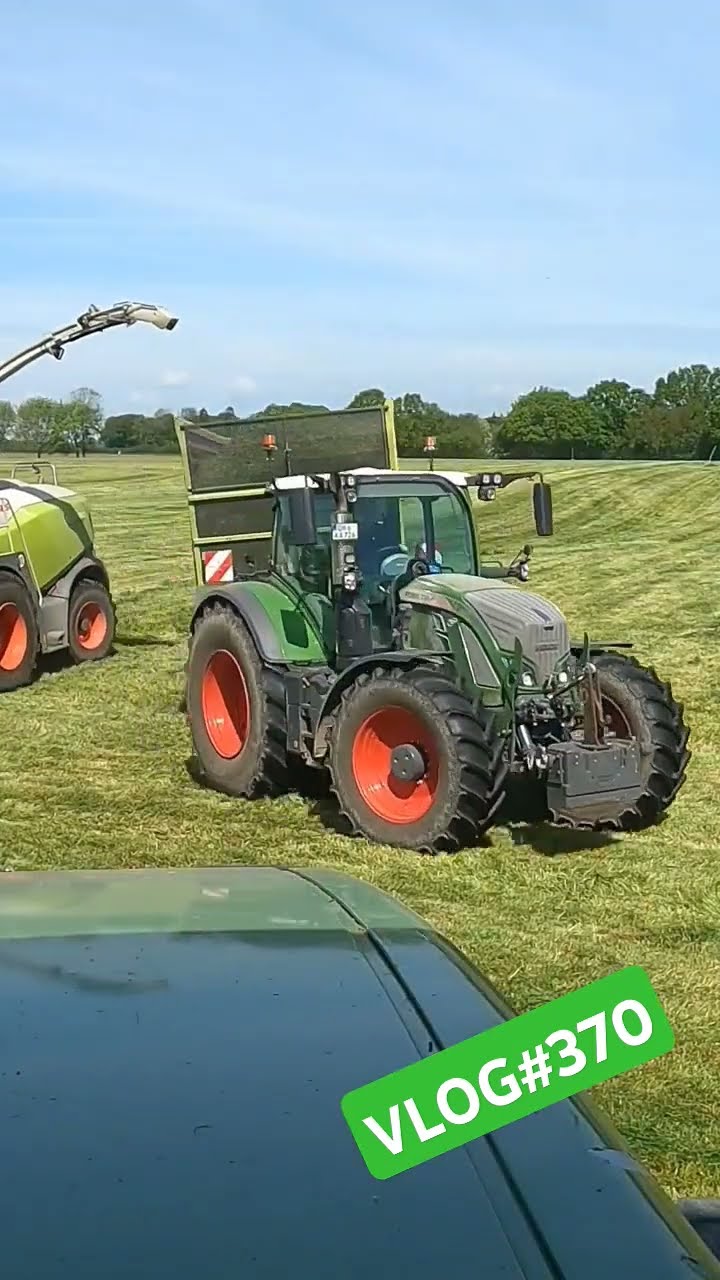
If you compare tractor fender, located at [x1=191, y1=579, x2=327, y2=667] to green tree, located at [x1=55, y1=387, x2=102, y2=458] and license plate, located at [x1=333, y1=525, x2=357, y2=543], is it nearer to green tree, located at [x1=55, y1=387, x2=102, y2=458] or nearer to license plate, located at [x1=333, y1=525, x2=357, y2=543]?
license plate, located at [x1=333, y1=525, x2=357, y2=543]

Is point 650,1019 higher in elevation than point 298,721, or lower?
higher

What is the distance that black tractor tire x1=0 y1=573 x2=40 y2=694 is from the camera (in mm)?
10703

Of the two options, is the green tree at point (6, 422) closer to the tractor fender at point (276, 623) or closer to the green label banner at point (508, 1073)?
the tractor fender at point (276, 623)

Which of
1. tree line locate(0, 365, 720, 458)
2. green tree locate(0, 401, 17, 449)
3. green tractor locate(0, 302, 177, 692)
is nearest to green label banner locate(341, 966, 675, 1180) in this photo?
green tractor locate(0, 302, 177, 692)

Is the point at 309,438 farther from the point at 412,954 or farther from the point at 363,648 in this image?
the point at 412,954

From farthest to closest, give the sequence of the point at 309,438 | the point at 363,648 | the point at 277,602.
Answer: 1. the point at 309,438
2. the point at 277,602
3. the point at 363,648

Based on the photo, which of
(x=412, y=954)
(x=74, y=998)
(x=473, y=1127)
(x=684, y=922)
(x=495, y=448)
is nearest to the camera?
(x=473, y=1127)

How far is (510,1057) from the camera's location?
1.41 metres

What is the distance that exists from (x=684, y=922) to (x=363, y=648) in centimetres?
225

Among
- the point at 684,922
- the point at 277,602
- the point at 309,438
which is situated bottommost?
the point at 684,922

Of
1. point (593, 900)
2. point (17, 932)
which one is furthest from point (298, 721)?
point (17, 932)

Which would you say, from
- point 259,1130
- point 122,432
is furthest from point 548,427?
point 259,1130

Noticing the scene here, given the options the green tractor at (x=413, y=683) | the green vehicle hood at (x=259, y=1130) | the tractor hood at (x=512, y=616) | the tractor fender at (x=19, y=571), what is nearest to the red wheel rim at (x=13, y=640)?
the tractor fender at (x=19, y=571)

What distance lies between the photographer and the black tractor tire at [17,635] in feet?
35.1
